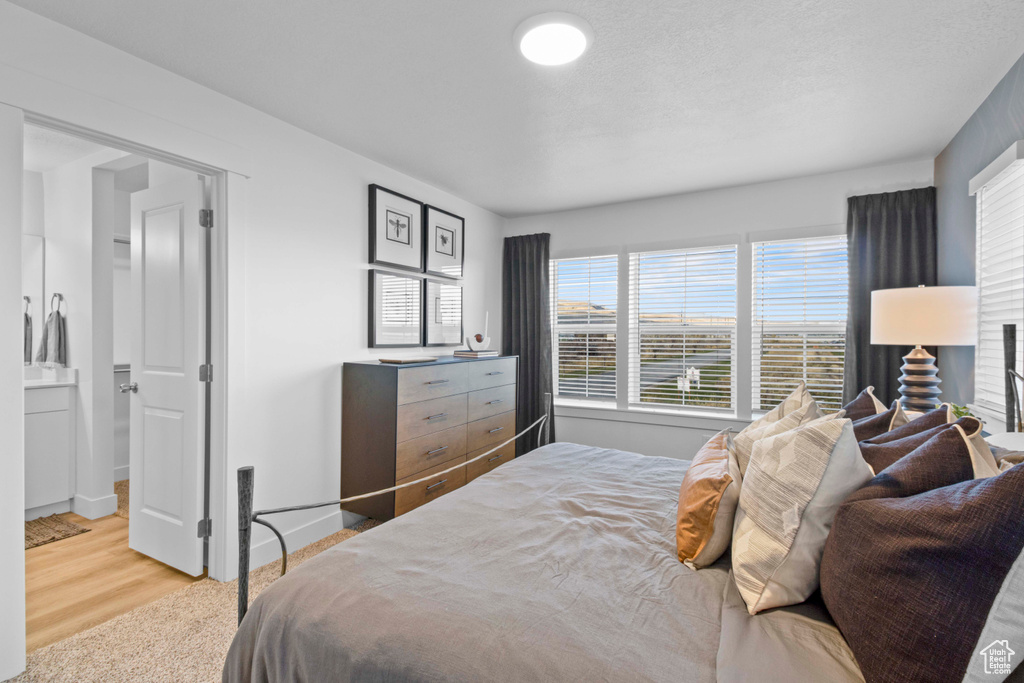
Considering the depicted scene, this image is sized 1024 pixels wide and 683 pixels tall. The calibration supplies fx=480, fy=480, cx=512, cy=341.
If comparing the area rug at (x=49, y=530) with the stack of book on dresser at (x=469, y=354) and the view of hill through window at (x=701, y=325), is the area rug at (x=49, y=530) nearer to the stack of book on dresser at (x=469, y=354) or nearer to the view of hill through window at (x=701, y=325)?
the stack of book on dresser at (x=469, y=354)

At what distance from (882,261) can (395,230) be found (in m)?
3.44

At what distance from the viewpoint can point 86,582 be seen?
2.51 meters

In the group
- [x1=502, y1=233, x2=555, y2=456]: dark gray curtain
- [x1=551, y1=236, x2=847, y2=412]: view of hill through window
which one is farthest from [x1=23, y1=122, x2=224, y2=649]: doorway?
[x1=551, y1=236, x2=847, y2=412]: view of hill through window

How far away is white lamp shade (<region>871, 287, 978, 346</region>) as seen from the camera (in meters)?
2.30

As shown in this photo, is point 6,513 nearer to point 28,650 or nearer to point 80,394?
point 28,650

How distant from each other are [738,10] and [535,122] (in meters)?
1.18

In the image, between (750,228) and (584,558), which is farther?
(750,228)

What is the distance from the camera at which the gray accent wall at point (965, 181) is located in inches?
84.4

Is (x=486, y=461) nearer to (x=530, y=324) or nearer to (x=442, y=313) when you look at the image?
(x=442, y=313)

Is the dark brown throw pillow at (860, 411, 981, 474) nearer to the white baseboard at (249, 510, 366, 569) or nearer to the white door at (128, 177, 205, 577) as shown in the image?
the white baseboard at (249, 510, 366, 569)

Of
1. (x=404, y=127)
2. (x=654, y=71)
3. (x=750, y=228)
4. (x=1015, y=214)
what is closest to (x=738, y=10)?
(x=654, y=71)

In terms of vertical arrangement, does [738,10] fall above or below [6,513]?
above

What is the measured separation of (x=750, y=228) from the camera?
3.85m

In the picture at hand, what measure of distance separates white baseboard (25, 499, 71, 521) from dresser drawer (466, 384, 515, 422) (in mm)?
3009
